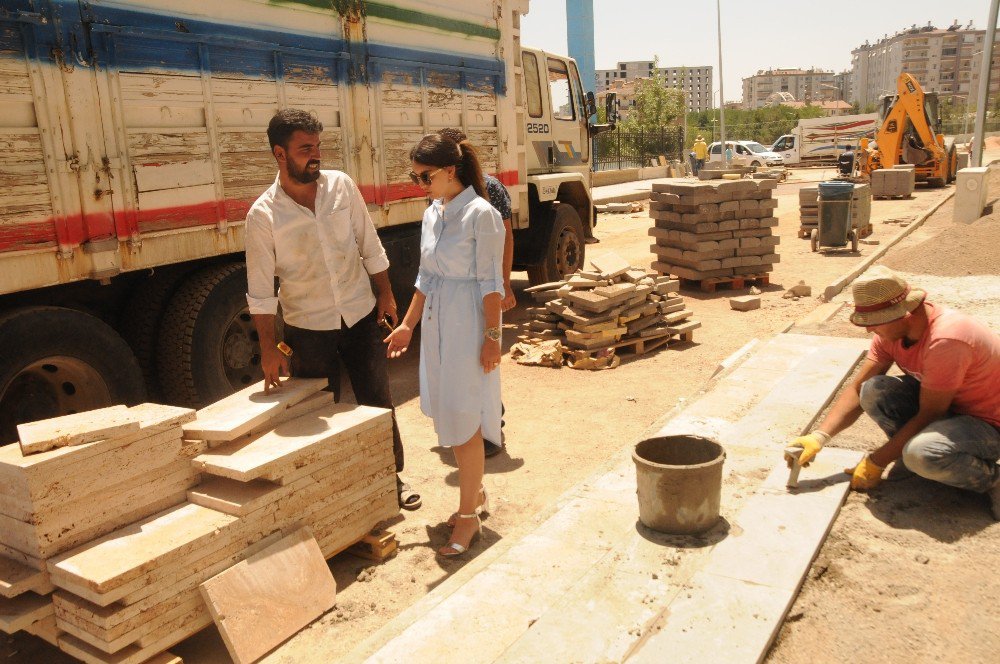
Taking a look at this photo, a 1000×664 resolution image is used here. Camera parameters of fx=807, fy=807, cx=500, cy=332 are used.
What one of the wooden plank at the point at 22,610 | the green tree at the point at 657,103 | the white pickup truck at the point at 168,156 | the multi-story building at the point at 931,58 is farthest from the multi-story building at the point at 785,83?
the wooden plank at the point at 22,610

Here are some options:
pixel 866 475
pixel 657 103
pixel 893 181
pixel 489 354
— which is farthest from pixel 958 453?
pixel 657 103

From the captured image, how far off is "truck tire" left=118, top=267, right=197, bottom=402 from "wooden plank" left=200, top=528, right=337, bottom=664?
2756 millimetres

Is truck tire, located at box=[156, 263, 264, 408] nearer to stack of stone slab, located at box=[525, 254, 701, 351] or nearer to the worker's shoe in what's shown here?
stack of stone slab, located at box=[525, 254, 701, 351]

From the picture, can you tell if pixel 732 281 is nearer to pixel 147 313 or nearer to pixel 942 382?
pixel 942 382

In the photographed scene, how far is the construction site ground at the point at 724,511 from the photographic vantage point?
2.97 metres

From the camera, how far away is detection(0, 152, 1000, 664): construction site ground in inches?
117

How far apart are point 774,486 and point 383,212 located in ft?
14.7

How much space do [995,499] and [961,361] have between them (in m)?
0.69

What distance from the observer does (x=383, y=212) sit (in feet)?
24.1

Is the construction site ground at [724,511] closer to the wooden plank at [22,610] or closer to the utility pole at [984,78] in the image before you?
the wooden plank at [22,610]

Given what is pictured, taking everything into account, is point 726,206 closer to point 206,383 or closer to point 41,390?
point 206,383

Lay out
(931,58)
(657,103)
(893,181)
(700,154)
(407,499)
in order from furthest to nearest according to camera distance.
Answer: (931,58) → (657,103) → (700,154) → (893,181) → (407,499)

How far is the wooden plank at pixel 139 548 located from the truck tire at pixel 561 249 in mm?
7137

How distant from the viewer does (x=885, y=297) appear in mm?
3580
